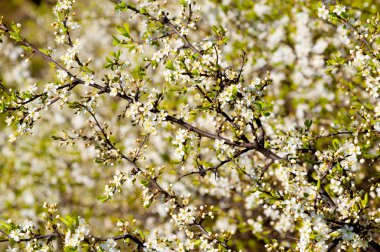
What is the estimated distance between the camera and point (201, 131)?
4.55 meters

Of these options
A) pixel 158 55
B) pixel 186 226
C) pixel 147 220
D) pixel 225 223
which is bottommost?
pixel 186 226

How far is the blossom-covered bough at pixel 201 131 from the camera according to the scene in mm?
4324

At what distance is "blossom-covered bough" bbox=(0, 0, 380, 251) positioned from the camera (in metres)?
4.32

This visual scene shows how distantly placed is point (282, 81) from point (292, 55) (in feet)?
2.50

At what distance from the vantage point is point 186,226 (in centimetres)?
446

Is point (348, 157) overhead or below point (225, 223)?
below

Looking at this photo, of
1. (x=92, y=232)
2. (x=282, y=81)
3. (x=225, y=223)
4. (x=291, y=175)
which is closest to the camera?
(x=291, y=175)

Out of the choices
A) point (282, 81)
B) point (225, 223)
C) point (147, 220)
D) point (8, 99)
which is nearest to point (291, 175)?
point (8, 99)

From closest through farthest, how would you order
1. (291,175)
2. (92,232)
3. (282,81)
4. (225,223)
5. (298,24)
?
(291,175) → (225,223) → (298,24) → (282,81) → (92,232)

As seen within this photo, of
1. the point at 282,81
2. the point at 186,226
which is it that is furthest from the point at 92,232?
the point at 186,226

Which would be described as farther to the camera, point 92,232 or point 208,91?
point 92,232

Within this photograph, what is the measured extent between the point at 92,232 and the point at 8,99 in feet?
24.6

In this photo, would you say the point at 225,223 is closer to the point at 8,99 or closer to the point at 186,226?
the point at 186,226

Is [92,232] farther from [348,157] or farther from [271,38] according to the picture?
[348,157]
